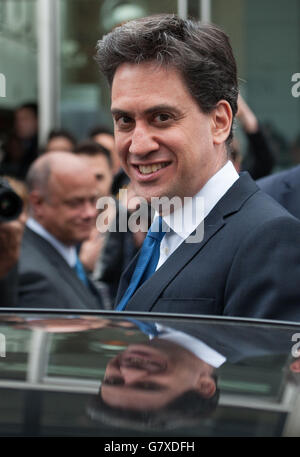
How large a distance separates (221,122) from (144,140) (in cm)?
19

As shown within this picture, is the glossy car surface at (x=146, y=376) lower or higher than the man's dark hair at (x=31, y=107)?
higher

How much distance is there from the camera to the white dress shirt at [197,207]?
1.90 meters

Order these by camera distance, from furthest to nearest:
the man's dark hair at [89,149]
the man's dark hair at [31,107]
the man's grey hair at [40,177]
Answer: the man's dark hair at [31,107]
the man's dark hair at [89,149]
the man's grey hair at [40,177]

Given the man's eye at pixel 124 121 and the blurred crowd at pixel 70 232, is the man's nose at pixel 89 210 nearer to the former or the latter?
the blurred crowd at pixel 70 232

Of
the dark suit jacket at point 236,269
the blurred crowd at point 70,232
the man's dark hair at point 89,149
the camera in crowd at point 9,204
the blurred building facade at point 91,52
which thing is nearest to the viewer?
the dark suit jacket at point 236,269

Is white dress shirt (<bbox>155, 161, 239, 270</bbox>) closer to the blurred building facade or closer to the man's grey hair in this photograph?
the man's grey hair

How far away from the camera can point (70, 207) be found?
4355 millimetres

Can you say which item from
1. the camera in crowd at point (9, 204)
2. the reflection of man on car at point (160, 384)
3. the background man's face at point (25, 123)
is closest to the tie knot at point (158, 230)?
the reflection of man on car at point (160, 384)

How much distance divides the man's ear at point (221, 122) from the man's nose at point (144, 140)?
139mm

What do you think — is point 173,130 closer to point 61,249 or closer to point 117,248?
point 61,249

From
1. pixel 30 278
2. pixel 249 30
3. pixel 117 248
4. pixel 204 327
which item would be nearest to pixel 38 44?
pixel 249 30

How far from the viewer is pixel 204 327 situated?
4.89ft

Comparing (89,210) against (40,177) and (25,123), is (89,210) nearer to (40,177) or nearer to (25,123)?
(40,177)

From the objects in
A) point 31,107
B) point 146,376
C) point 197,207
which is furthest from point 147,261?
point 31,107
